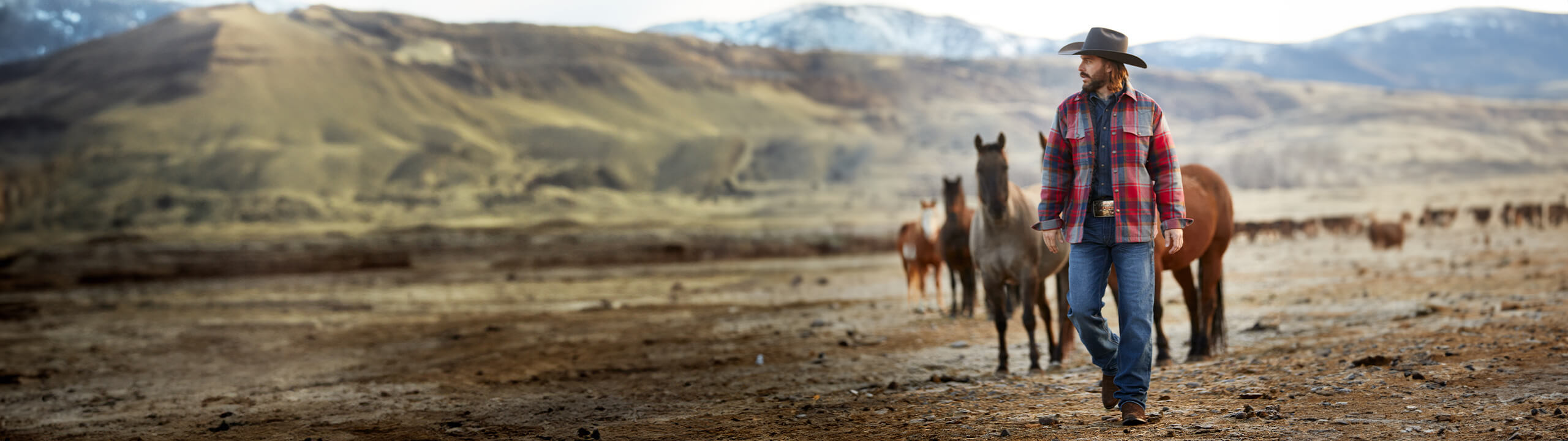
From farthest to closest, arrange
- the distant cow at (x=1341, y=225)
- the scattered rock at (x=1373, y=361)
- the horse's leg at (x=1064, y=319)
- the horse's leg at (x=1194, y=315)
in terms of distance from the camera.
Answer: the distant cow at (x=1341, y=225), the horse's leg at (x=1064, y=319), the horse's leg at (x=1194, y=315), the scattered rock at (x=1373, y=361)

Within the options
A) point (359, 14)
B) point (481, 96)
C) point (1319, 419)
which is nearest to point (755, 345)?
point (1319, 419)

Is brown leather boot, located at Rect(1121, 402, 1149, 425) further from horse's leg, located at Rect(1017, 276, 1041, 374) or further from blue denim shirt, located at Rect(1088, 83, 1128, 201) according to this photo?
horse's leg, located at Rect(1017, 276, 1041, 374)

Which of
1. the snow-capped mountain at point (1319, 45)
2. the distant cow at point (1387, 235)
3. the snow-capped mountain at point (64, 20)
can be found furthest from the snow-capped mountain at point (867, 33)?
the distant cow at point (1387, 235)

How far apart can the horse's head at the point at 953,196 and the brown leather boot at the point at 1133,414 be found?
7197 millimetres

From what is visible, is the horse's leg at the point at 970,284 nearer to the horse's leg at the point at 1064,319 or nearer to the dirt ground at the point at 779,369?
the dirt ground at the point at 779,369

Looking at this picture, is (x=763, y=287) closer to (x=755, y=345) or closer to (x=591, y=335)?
(x=591, y=335)

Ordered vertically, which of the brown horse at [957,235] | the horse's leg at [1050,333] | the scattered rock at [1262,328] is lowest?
the scattered rock at [1262,328]

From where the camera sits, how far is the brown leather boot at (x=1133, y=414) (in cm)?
502

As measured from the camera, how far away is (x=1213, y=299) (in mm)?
8719

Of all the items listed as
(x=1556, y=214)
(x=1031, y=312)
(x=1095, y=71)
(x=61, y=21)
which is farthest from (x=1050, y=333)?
(x=61, y=21)

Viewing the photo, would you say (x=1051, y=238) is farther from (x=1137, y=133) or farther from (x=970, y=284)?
(x=970, y=284)

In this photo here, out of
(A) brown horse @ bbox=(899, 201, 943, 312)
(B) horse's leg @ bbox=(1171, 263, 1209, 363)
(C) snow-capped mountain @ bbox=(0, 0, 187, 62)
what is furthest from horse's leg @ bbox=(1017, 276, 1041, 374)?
(C) snow-capped mountain @ bbox=(0, 0, 187, 62)

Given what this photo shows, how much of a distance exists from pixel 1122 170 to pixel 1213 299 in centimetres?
457

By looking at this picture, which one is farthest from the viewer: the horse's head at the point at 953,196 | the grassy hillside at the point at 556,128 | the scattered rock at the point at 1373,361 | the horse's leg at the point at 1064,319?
→ the grassy hillside at the point at 556,128
